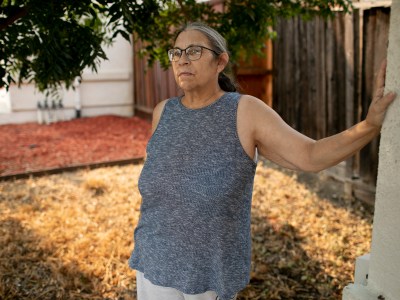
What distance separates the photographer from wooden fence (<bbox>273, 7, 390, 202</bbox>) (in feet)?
16.8

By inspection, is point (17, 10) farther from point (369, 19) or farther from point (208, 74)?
point (369, 19)

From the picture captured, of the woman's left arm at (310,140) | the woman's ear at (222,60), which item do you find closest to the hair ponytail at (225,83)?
the woman's ear at (222,60)

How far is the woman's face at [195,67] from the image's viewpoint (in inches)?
70.9

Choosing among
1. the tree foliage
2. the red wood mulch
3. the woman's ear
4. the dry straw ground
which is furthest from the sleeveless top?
the red wood mulch

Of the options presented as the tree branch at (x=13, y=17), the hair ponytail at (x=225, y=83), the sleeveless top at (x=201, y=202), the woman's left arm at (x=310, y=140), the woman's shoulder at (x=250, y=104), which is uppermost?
the tree branch at (x=13, y=17)

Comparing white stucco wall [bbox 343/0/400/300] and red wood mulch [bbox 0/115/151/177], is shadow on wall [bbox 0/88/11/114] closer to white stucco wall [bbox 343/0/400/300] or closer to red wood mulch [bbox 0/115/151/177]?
red wood mulch [bbox 0/115/151/177]

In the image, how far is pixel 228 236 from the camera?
1738mm

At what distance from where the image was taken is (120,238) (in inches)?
170

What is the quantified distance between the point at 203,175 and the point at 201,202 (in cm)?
10

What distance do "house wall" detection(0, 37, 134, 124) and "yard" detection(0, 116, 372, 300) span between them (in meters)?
5.31

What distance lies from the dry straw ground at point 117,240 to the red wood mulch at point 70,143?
1.22 meters

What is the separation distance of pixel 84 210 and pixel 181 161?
372 cm

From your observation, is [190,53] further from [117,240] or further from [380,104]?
[117,240]

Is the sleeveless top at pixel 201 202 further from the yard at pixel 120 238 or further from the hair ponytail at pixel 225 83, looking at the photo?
the yard at pixel 120 238
